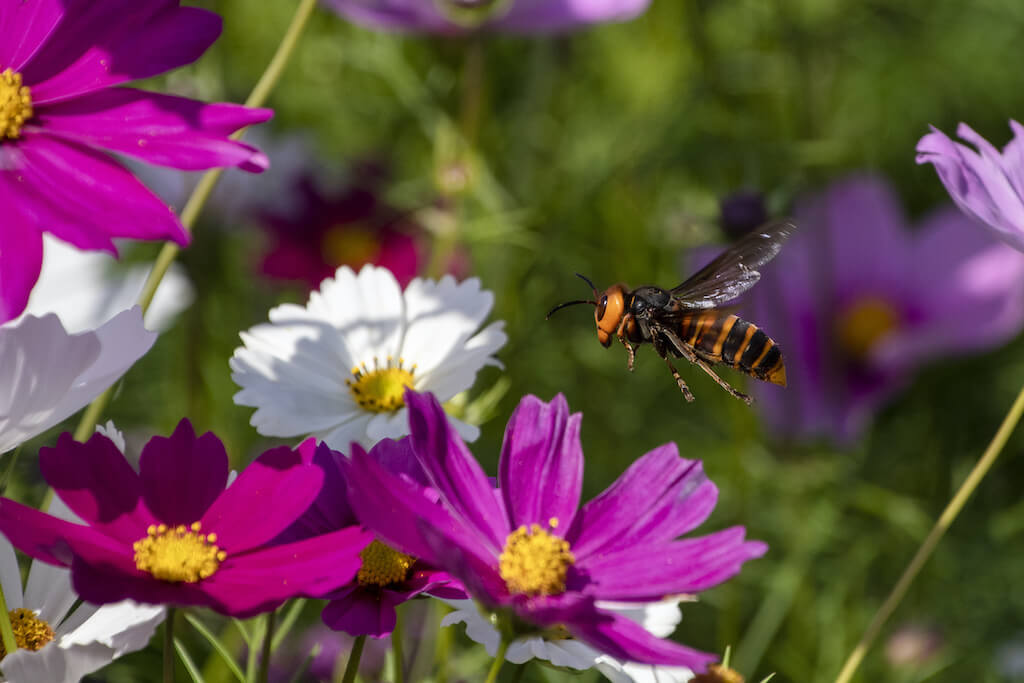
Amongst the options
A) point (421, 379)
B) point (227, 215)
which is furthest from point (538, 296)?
point (421, 379)

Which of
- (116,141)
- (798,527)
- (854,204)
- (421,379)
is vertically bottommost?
(798,527)

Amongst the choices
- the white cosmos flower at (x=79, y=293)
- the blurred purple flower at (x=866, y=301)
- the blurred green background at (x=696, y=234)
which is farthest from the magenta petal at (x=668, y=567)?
the blurred purple flower at (x=866, y=301)

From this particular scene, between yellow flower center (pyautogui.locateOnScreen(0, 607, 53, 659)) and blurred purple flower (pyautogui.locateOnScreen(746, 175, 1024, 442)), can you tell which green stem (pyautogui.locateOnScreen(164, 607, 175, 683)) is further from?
blurred purple flower (pyautogui.locateOnScreen(746, 175, 1024, 442))

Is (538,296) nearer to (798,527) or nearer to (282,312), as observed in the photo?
(798,527)

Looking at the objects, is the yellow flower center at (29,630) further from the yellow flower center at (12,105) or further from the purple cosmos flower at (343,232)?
the purple cosmos flower at (343,232)

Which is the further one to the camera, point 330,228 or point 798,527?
point 330,228

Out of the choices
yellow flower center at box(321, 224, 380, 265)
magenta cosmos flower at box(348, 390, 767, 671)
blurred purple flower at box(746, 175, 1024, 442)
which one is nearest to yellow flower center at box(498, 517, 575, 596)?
magenta cosmos flower at box(348, 390, 767, 671)
